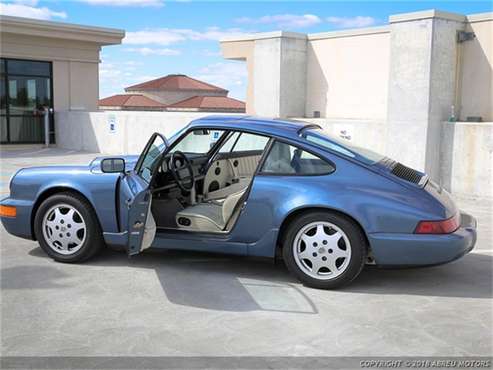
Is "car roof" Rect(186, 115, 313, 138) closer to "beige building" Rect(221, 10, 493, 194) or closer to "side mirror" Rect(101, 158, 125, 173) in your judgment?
"side mirror" Rect(101, 158, 125, 173)

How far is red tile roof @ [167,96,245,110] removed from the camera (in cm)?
3142

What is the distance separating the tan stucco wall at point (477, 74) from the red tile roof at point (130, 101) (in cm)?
2494

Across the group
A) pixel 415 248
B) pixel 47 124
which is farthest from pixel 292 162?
pixel 47 124

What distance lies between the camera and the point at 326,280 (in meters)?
4.89

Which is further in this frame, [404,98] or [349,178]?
[404,98]

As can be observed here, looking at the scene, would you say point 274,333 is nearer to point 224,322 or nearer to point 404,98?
point 224,322

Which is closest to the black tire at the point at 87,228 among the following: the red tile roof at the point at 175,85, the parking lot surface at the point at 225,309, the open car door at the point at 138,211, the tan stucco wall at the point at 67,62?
the parking lot surface at the point at 225,309

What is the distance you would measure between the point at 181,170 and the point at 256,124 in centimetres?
95

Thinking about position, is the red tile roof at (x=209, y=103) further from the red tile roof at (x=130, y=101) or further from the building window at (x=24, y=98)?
the building window at (x=24, y=98)

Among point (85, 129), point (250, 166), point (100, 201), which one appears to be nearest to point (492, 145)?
point (250, 166)

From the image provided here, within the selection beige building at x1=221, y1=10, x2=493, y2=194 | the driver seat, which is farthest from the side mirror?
beige building at x1=221, y1=10, x2=493, y2=194

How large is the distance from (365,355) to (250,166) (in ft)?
11.1

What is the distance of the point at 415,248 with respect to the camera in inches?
186

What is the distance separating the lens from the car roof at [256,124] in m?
5.24
